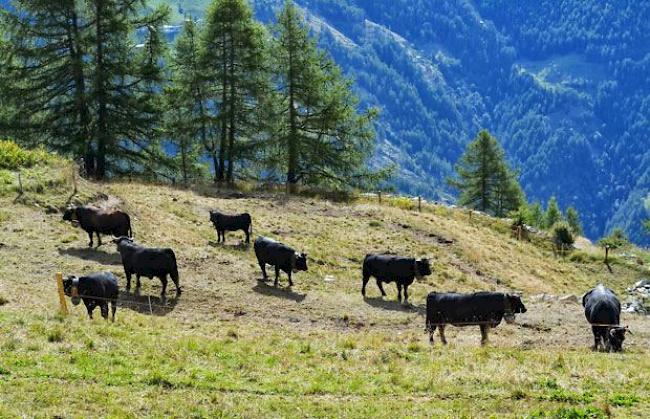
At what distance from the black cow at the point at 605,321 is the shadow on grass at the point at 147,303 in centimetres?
1298

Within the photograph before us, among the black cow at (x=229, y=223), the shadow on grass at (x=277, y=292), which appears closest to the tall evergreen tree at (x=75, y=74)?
the black cow at (x=229, y=223)

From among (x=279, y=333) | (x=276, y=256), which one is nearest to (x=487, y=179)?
(x=276, y=256)

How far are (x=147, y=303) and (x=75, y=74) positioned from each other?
84.3ft

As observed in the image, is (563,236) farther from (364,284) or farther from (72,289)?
(72,289)

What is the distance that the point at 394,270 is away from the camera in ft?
96.0

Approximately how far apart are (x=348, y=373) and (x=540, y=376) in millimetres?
4157

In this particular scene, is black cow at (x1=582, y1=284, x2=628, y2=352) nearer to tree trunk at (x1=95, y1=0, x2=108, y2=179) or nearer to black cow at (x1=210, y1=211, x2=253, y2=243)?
black cow at (x1=210, y1=211, x2=253, y2=243)

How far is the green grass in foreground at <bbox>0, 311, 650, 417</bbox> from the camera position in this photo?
558 inches

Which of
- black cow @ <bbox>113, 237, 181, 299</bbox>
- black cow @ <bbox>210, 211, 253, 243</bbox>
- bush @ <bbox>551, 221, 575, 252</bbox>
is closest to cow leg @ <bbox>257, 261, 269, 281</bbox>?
black cow @ <bbox>113, 237, 181, 299</bbox>

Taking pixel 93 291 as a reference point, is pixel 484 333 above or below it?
below

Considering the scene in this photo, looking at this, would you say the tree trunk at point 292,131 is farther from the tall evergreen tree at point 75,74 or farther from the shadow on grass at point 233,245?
the shadow on grass at point 233,245

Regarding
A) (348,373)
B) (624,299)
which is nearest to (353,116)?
(624,299)

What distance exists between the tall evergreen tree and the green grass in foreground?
2833 centimetres

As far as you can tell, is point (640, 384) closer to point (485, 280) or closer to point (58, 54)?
point (485, 280)
